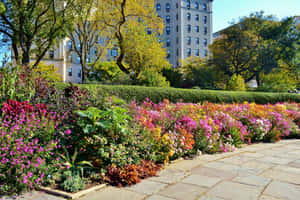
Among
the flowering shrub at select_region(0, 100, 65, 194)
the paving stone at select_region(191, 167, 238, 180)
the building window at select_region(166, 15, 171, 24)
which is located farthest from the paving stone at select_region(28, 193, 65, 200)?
the building window at select_region(166, 15, 171, 24)

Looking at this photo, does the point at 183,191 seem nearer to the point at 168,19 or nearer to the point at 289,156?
the point at 289,156

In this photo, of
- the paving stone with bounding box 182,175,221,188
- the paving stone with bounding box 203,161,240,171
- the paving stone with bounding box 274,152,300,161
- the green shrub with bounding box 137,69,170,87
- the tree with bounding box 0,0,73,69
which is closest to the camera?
the paving stone with bounding box 182,175,221,188

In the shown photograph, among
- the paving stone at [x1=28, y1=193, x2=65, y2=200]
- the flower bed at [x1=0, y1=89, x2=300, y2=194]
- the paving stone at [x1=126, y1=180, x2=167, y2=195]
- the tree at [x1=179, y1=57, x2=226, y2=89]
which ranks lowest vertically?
the paving stone at [x1=126, y1=180, x2=167, y2=195]

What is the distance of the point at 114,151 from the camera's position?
410 centimetres

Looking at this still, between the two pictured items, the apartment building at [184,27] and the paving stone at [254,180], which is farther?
the apartment building at [184,27]

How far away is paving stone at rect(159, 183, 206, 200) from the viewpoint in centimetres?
321

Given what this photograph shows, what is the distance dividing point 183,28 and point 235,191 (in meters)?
57.0

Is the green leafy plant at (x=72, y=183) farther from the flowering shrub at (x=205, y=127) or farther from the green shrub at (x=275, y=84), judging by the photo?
the green shrub at (x=275, y=84)

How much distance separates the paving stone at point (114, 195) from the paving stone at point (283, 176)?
228cm

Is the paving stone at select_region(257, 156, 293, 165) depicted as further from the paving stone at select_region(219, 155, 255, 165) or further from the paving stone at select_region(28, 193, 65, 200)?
the paving stone at select_region(28, 193, 65, 200)

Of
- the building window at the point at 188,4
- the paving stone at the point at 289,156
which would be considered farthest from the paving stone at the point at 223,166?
the building window at the point at 188,4

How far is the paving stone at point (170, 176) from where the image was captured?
386 cm

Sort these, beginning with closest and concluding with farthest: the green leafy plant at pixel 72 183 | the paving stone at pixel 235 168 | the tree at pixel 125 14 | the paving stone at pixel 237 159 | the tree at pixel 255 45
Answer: the green leafy plant at pixel 72 183 → the paving stone at pixel 235 168 → the paving stone at pixel 237 159 → the tree at pixel 125 14 → the tree at pixel 255 45

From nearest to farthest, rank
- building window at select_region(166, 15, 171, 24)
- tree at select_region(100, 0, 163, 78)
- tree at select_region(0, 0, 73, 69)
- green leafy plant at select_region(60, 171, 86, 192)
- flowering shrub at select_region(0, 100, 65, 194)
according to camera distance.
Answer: flowering shrub at select_region(0, 100, 65, 194), green leafy plant at select_region(60, 171, 86, 192), tree at select_region(0, 0, 73, 69), tree at select_region(100, 0, 163, 78), building window at select_region(166, 15, 171, 24)
